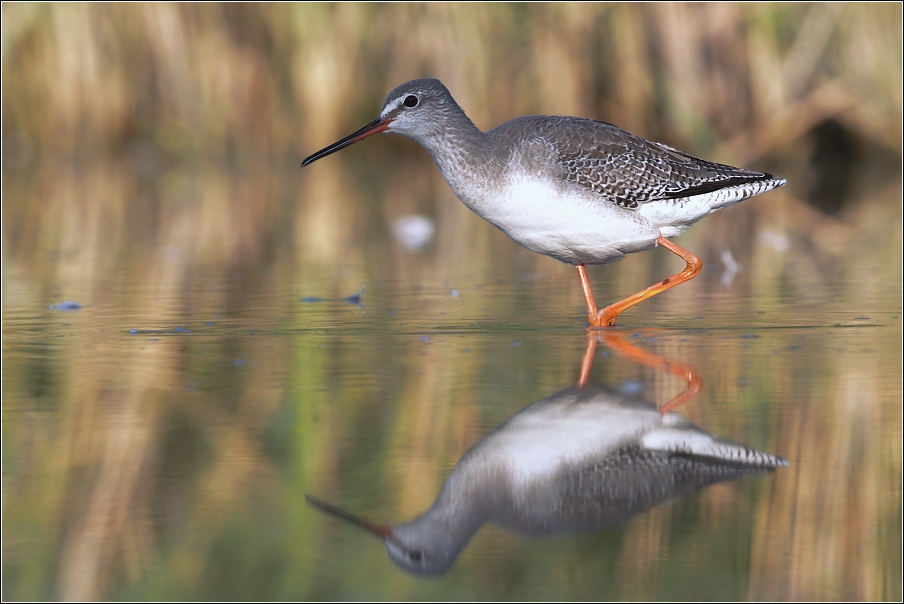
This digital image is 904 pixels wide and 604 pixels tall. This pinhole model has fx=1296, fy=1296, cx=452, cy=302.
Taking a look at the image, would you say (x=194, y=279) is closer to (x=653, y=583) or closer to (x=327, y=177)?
(x=653, y=583)

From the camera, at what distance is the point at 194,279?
755cm

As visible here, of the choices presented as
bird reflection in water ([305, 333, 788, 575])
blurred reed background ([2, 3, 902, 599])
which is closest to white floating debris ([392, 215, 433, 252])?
blurred reed background ([2, 3, 902, 599])

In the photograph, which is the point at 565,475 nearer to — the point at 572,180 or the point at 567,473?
the point at 567,473

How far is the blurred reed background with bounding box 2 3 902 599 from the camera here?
3.12 meters

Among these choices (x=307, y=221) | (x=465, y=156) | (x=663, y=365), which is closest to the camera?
(x=663, y=365)

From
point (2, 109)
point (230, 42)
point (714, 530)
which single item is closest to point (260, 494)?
point (714, 530)

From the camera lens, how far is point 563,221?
5707 millimetres

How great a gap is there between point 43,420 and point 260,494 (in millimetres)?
1083

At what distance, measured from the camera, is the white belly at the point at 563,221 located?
18.6 feet

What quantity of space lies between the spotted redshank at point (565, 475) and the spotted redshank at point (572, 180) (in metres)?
1.82

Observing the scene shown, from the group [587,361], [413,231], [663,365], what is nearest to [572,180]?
[587,361]

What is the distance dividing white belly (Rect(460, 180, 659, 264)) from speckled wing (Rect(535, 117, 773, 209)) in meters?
0.10

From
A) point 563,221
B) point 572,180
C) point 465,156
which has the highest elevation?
point 465,156

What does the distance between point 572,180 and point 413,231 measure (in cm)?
439
